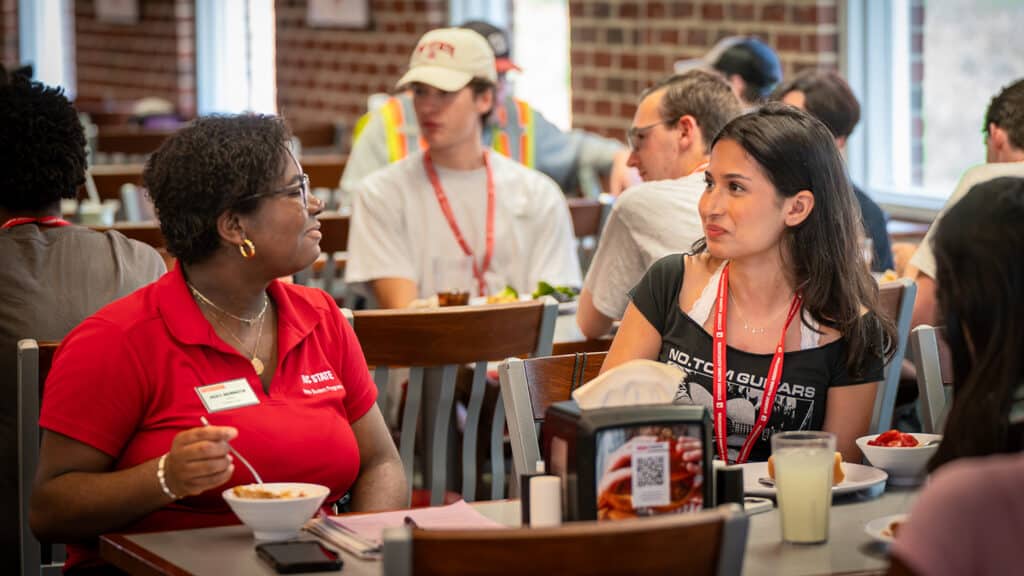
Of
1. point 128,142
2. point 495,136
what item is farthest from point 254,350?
point 128,142

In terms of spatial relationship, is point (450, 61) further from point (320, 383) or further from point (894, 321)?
point (320, 383)

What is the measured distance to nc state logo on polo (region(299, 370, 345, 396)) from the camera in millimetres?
2143

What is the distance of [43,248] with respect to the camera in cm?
264

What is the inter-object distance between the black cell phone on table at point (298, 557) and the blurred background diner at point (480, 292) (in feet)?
0.49

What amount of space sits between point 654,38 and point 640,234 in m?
2.65

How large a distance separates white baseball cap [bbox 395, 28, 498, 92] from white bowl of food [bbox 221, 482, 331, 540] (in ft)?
7.38

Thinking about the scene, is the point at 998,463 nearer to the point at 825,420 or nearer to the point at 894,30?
the point at 825,420

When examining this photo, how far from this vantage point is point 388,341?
2.52m

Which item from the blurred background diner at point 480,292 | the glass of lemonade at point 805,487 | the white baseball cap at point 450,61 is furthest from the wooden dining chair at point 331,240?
the glass of lemonade at point 805,487

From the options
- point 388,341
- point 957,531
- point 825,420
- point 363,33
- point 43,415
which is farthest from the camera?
point 363,33

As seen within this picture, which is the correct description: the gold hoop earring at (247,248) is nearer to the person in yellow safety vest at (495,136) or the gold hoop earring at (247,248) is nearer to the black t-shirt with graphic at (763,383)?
the black t-shirt with graphic at (763,383)

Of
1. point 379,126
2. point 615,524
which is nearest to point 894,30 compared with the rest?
point 379,126

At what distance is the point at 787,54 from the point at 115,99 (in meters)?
7.04

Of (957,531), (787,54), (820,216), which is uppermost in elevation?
(787,54)
